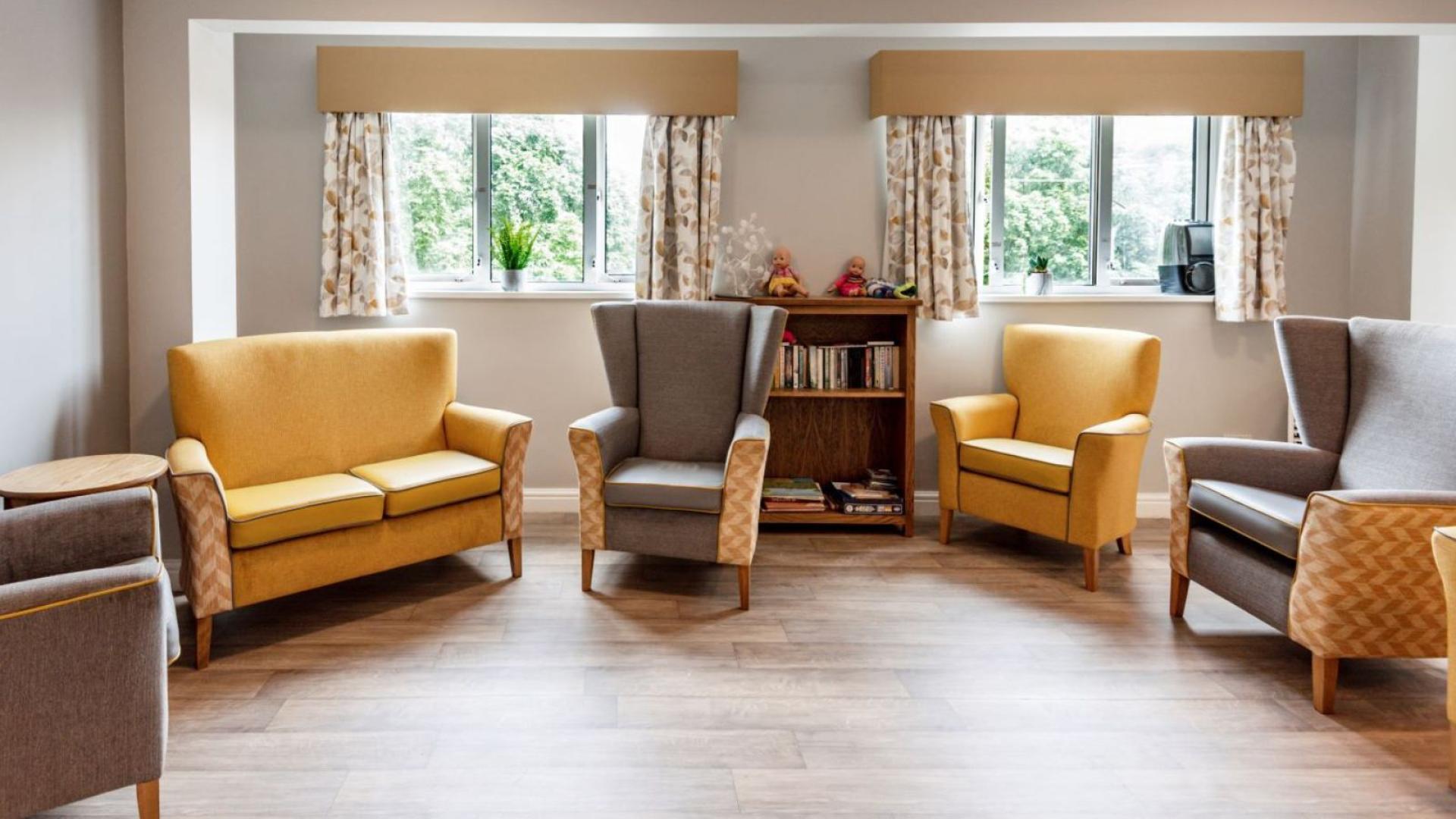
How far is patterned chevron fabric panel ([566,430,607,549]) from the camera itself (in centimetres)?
382

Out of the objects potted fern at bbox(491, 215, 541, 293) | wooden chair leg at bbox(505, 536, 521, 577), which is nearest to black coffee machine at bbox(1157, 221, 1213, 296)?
potted fern at bbox(491, 215, 541, 293)

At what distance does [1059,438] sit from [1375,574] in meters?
1.95

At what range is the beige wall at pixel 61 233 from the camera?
3072mm

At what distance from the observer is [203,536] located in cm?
313

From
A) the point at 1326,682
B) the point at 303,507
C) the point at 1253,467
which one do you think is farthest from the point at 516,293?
the point at 1326,682

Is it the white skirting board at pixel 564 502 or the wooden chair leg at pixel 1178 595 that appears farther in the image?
the white skirting board at pixel 564 502

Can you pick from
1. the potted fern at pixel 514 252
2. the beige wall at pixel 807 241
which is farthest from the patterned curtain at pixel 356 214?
the potted fern at pixel 514 252

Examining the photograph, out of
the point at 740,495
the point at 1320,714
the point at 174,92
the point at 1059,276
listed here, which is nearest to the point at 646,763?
the point at 740,495

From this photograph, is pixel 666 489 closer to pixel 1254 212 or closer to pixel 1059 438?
pixel 1059 438

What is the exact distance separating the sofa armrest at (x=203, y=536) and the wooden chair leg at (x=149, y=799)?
106 cm

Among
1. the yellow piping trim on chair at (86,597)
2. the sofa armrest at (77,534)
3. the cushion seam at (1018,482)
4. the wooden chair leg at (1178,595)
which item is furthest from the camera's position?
the cushion seam at (1018,482)

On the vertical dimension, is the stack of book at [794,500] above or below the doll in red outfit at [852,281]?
below

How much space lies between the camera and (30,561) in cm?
232

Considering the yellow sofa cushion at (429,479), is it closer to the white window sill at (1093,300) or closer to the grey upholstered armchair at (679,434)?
the grey upholstered armchair at (679,434)
